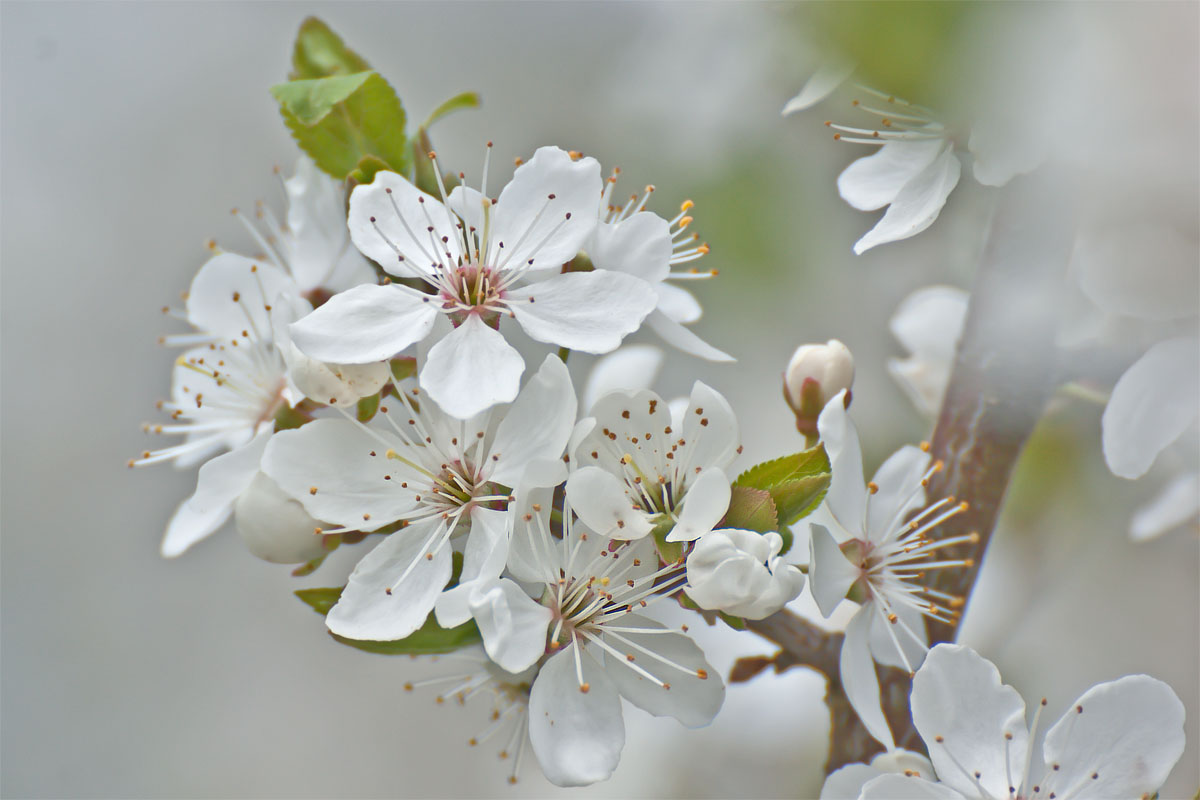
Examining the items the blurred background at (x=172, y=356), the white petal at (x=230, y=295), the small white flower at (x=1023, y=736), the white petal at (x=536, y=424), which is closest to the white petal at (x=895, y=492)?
the small white flower at (x=1023, y=736)

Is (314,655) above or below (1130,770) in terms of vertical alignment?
below

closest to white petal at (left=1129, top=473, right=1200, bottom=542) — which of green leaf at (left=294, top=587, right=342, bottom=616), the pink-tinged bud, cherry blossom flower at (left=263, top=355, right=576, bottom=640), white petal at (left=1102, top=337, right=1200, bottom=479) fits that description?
white petal at (left=1102, top=337, right=1200, bottom=479)

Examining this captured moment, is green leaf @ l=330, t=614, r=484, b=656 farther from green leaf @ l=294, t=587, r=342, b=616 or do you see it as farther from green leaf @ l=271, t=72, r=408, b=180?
green leaf @ l=271, t=72, r=408, b=180

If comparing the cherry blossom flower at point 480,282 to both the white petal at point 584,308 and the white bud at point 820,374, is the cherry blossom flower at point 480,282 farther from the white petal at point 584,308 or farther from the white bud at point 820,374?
the white bud at point 820,374

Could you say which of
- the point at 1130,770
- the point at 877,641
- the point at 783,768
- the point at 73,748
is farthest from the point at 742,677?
the point at 73,748

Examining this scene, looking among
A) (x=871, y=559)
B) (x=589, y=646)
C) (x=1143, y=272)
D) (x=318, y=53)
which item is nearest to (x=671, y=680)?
(x=589, y=646)

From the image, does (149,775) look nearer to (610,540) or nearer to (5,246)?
(5,246)
